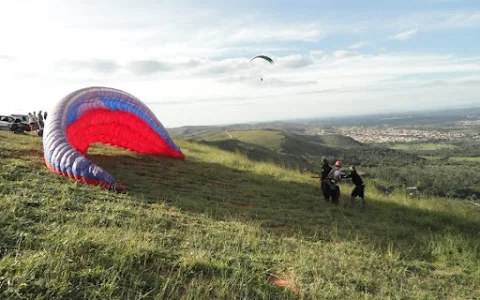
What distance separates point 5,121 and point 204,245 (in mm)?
26912

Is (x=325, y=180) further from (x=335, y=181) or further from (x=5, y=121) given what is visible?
(x=5, y=121)

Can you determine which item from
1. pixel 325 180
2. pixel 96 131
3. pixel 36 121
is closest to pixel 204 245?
pixel 325 180

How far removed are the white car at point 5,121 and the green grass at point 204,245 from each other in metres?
16.1

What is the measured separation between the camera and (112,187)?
987 centimetres

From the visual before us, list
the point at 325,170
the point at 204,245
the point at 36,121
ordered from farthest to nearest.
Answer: the point at 36,121 < the point at 325,170 < the point at 204,245

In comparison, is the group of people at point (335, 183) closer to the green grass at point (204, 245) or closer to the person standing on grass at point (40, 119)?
the green grass at point (204, 245)

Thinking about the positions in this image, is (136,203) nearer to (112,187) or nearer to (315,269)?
(112,187)

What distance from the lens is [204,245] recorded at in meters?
6.28

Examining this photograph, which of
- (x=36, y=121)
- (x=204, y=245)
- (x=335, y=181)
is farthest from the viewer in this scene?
(x=36, y=121)

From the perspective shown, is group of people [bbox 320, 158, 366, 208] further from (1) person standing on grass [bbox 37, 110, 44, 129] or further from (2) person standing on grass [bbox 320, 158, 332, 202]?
(1) person standing on grass [bbox 37, 110, 44, 129]

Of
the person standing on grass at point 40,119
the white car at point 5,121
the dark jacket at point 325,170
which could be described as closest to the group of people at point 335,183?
the dark jacket at point 325,170

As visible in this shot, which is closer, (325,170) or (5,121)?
(325,170)

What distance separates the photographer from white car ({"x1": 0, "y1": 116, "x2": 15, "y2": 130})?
84.5 ft

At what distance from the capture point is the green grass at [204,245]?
167 inches
